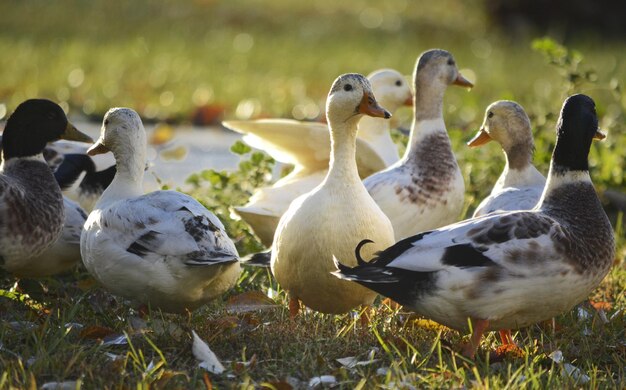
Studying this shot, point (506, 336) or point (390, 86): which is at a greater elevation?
point (390, 86)

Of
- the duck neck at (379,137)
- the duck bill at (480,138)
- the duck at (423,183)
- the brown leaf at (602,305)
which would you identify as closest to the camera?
the brown leaf at (602,305)

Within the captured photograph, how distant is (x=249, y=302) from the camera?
4727 mm

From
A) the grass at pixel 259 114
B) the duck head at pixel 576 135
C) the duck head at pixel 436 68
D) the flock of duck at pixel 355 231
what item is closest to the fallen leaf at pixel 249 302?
the grass at pixel 259 114

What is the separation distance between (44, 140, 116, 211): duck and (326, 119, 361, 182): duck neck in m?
1.63

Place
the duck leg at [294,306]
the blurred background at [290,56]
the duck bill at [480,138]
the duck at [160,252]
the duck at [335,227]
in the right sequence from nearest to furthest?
1. the duck at [160,252]
2. the duck at [335,227]
3. the duck leg at [294,306]
4. the duck bill at [480,138]
5. the blurred background at [290,56]

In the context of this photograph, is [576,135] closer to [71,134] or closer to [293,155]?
[293,155]

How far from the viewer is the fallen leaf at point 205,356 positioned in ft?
12.2

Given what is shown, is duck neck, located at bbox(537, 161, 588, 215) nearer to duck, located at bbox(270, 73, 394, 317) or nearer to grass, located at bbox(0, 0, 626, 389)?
grass, located at bbox(0, 0, 626, 389)

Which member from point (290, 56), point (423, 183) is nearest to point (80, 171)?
point (423, 183)

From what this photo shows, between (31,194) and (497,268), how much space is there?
6.78 feet

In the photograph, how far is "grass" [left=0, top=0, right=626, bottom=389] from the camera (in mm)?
3744

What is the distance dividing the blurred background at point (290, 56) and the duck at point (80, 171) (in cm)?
222

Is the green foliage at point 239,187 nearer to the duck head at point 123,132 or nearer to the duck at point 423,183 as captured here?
the duck at point 423,183

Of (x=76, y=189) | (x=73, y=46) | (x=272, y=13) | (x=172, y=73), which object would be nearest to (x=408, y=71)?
(x=172, y=73)
